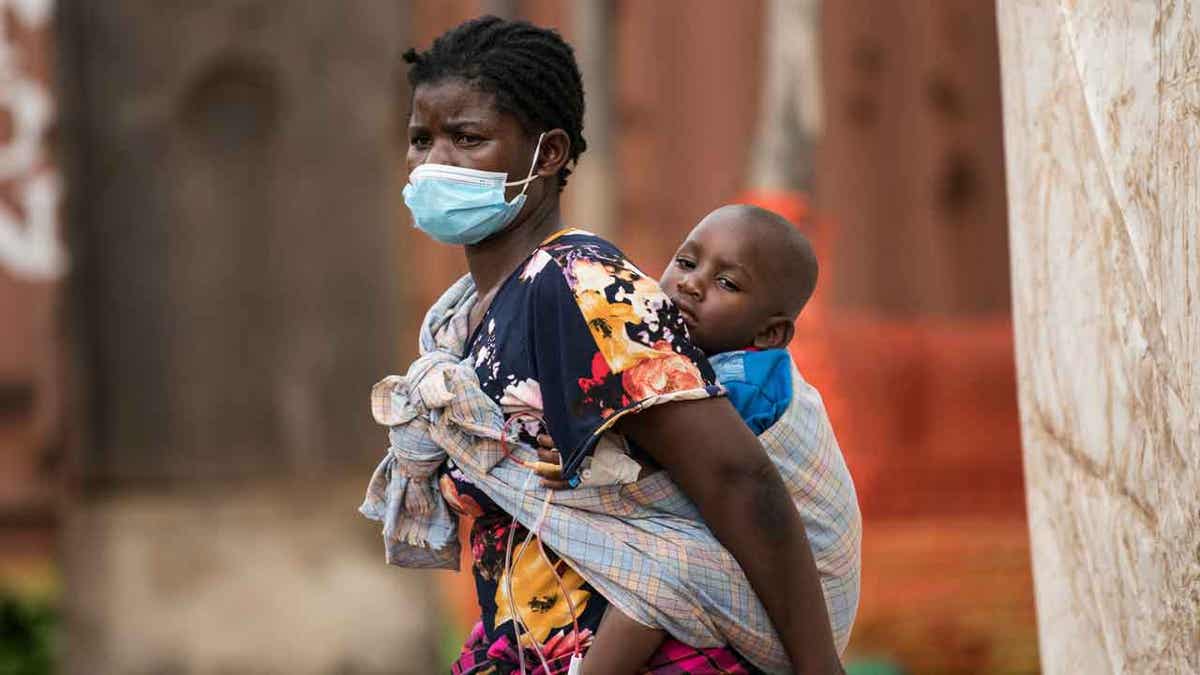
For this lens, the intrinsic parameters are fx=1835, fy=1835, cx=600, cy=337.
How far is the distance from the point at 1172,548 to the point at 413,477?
1.04m

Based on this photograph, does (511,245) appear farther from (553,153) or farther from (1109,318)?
(1109,318)

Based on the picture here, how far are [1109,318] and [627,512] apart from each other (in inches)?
26.9

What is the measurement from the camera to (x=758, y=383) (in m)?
2.54

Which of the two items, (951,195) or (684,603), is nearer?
(684,603)

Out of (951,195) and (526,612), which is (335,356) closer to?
(526,612)

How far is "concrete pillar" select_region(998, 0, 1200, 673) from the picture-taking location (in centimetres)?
224

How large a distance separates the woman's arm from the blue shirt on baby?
12cm

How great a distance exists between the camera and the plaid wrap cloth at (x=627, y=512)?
7.99ft

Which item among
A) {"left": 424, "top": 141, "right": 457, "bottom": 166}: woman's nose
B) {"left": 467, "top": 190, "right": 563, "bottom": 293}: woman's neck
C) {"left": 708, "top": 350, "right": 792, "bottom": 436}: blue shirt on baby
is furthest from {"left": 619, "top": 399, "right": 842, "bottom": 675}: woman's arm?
{"left": 424, "top": 141, "right": 457, "bottom": 166}: woman's nose

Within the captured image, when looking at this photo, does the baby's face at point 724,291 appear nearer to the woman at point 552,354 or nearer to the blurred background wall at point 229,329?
the woman at point 552,354

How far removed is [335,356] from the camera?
5.37 m


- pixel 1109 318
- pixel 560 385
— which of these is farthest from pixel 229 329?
pixel 1109 318

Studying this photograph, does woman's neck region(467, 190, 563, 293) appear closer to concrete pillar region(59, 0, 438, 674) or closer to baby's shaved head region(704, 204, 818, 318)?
baby's shaved head region(704, 204, 818, 318)

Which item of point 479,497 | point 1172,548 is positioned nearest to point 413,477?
point 479,497
